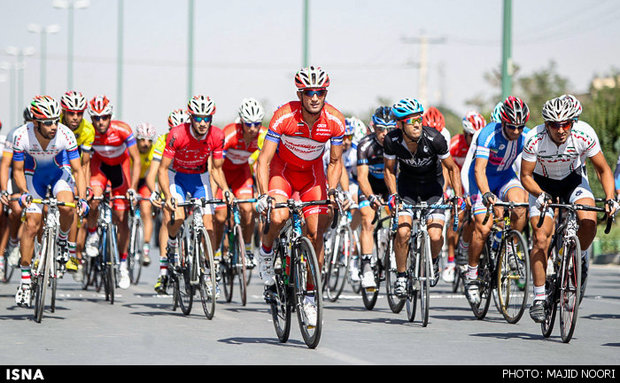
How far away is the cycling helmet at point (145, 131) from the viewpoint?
17.9 meters

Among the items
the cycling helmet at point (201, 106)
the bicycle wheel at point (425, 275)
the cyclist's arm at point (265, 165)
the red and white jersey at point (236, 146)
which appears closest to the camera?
the cyclist's arm at point (265, 165)

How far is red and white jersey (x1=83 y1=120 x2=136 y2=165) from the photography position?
15.5m

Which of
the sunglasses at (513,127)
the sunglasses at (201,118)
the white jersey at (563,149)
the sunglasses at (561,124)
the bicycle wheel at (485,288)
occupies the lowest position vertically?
the bicycle wheel at (485,288)

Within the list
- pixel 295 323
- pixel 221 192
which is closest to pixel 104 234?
pixel 221 192

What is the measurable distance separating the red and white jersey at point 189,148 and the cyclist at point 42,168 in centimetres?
110

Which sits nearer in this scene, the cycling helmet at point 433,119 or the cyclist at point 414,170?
the cyclist at point 414,170

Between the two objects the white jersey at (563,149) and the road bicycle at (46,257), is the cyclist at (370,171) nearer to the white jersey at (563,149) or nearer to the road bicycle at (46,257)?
the white jersey at (563,149)

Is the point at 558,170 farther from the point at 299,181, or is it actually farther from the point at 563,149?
the point at 299,181

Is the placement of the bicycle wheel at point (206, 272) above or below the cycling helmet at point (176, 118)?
below

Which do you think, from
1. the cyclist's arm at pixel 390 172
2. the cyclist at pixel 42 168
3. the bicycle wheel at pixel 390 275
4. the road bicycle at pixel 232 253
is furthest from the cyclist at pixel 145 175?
the cyclist's arm at pixel 390 172

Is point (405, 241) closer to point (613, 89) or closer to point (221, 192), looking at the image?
point (221, 192)

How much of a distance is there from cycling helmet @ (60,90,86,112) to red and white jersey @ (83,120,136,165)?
123 cm

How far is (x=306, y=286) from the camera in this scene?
9.13 m

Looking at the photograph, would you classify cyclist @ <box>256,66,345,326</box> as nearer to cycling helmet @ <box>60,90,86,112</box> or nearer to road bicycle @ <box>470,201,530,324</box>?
road bicycle @ <box>470,201,530,324</box>
